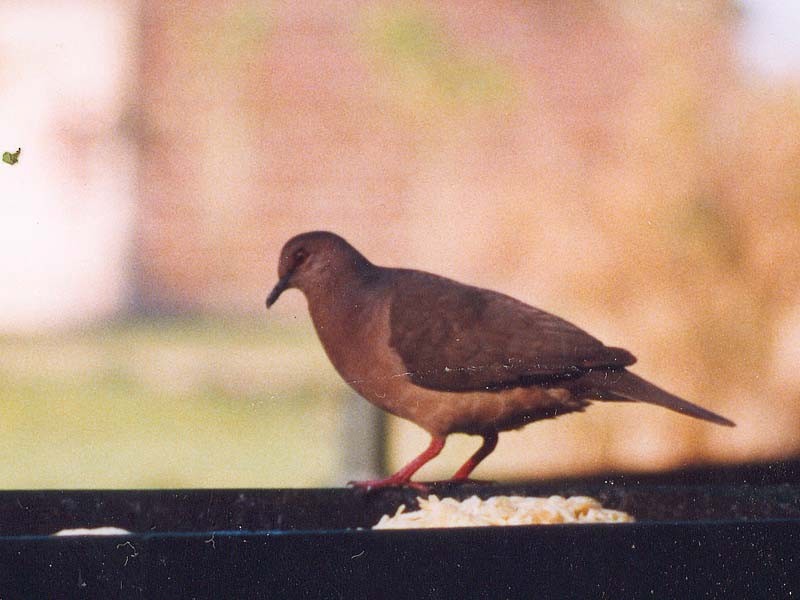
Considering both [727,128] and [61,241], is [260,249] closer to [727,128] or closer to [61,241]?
[61,241]

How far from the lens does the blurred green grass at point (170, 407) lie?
8.72ft

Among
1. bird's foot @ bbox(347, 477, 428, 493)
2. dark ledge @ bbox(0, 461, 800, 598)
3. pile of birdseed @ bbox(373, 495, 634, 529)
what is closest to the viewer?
dark ledge @ bbox(0, 461, 800, 598)

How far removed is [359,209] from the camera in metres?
2.75

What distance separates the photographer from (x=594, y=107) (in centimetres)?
283

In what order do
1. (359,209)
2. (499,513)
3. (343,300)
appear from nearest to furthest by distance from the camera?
(499,513), (343,300), (359,209)

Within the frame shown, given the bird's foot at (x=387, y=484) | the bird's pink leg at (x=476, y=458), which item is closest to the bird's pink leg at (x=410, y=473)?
the bird's foot at (x=387, y=484)

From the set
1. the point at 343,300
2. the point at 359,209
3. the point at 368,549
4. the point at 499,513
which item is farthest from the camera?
the point at 359,209

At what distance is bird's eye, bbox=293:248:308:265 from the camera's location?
8.79 feet

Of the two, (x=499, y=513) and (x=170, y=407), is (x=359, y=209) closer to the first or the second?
(x=170, y=407)

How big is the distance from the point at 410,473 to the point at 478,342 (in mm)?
358

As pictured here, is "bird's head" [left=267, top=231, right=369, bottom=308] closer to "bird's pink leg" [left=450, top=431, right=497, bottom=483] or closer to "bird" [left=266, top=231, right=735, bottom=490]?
"bird" [left=266, top=231, right=735, bottom=490]

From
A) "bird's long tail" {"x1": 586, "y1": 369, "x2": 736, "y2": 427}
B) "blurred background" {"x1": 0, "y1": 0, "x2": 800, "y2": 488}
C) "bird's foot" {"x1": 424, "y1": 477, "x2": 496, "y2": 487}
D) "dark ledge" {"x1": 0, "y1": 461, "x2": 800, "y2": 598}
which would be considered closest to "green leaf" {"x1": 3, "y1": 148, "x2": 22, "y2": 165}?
"blurred background" {"x1": 0, "y1": 0, "x2": 800, "y2": 488}

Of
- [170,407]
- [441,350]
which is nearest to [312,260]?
[441,350]

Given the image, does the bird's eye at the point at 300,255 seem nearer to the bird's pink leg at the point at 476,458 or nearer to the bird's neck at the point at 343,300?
the bird's neck at the point at 343,300
